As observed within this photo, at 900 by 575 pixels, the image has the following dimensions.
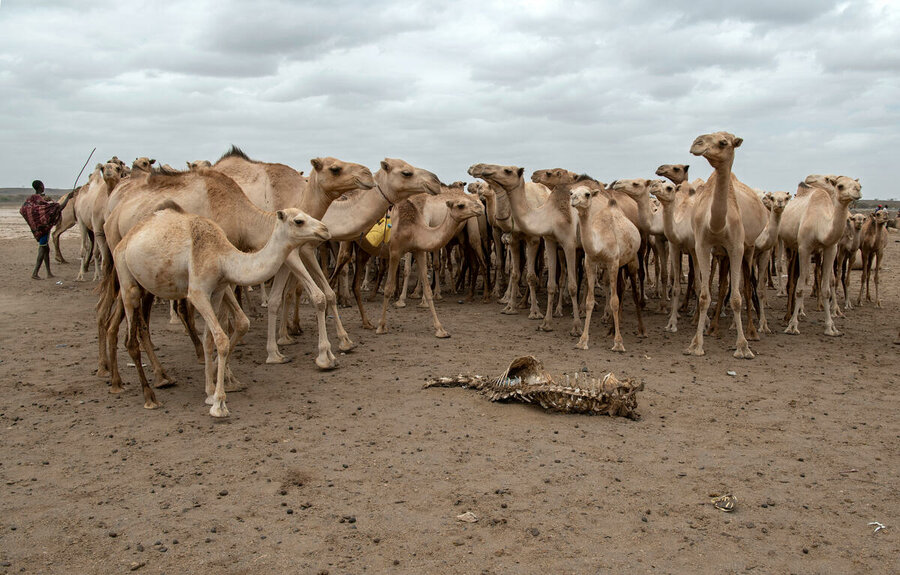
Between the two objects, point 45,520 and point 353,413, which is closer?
point 45,520

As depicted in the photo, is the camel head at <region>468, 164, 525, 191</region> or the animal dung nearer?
the animal dung

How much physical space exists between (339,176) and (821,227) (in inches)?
293

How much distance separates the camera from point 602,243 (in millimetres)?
9664

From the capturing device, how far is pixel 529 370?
23.1ft

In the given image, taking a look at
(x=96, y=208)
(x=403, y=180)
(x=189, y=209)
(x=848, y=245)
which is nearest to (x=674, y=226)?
(x=403, y=180)

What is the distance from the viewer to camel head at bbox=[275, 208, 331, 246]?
6535mm

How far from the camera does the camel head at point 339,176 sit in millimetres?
8430

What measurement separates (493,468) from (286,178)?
589 centimetres

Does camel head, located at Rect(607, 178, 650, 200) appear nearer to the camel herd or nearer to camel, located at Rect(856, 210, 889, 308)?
the camel herd

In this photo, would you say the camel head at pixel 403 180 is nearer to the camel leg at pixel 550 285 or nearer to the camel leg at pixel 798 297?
the camel leg at pixel 550 285

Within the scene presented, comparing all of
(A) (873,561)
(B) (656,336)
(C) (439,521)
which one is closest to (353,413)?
(C) (439,521)

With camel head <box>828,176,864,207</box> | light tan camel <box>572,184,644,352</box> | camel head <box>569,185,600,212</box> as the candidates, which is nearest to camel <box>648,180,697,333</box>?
light tan camel <box>572,184,644,352</box>

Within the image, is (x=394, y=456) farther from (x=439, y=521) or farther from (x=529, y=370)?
(x=529, y=370)

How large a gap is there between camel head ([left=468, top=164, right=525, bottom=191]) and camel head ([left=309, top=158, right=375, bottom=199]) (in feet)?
7.65
